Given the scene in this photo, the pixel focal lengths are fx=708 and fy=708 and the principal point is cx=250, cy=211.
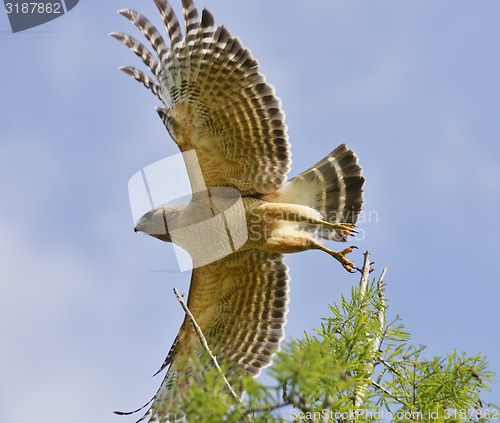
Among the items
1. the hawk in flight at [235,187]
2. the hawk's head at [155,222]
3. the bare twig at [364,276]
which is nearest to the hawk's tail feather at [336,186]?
the hawk in flight at [235,187]

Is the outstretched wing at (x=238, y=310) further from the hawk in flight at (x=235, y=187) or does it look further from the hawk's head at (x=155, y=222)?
the hawk's head at (x=155, y=222)

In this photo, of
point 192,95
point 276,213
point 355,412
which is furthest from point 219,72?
point 355,412

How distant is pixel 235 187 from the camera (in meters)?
6.08

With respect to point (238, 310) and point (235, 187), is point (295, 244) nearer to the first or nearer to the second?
point (235, 187)

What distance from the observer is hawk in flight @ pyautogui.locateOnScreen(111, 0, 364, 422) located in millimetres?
5562

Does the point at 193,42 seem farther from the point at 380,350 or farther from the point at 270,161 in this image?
the point at 380,350

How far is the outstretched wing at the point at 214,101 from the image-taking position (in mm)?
5496

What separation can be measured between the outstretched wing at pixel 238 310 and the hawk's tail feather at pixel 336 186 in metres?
0.64

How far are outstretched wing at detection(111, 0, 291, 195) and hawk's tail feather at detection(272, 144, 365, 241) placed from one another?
610mm

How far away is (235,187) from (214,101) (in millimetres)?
818

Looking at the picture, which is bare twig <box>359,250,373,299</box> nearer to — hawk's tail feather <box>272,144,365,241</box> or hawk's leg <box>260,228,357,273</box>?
hawk's leg <box>260,228,357,273</box>

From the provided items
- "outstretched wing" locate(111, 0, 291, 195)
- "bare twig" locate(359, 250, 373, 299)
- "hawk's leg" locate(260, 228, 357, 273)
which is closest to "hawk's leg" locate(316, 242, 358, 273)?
"hawk's leg" locate(260, 228, 357, 273)
